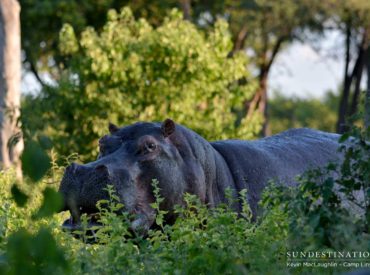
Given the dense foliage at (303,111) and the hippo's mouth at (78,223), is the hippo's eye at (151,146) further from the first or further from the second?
the dense foliage at (303,111)

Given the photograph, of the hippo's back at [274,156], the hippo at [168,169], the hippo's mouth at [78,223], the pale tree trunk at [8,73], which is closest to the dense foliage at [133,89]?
the pale tree trunk at [8,73]

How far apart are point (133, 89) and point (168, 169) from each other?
9528 mm

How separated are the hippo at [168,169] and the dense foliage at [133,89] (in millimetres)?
7731

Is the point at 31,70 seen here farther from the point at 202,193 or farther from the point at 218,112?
the point at 202,193

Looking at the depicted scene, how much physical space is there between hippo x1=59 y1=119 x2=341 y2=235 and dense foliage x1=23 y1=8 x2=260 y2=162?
7.73 meters

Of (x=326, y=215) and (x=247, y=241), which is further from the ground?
(x=326, y=215)

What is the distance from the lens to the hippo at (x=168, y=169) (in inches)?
253

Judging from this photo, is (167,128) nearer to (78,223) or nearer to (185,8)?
(78,223)

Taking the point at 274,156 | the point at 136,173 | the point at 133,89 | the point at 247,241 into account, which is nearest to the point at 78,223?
the point at 136,173

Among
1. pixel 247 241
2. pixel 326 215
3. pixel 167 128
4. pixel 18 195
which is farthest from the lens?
pixel 167 128

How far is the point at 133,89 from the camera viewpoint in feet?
53.4

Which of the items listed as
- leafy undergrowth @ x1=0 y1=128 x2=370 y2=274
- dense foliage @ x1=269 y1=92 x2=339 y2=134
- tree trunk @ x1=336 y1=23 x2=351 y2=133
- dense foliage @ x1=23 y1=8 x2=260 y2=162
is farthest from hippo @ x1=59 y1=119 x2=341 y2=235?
dense foliage @ x1=269 y1=92 x2=339 y2=134

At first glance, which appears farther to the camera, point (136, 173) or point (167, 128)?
point (167, 128)

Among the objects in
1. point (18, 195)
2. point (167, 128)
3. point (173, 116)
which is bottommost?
point (173, 116)
